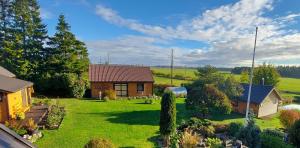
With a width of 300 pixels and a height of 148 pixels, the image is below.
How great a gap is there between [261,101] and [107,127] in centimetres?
1957

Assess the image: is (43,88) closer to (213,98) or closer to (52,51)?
(52,51)

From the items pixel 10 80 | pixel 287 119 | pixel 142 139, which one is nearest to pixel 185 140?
pixel 142 139

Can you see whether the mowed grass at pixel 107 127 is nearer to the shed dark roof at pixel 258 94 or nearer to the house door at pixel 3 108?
the house door at pixel 3 108

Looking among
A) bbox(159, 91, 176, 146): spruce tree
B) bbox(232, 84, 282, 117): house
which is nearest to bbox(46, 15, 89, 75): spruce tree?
bbox(159, 91, 176, 146): spruce tree

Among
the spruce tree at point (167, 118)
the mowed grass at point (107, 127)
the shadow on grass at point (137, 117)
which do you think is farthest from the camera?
the shadow on grass at point (137, 117)

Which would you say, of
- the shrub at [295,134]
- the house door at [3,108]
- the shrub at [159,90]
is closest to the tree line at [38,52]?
the shrub at [159,90]

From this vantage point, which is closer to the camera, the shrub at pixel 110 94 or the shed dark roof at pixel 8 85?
the shed dark roof at pixel 8 85

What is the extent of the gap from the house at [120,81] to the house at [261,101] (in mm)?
12740

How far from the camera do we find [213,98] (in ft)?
63.6

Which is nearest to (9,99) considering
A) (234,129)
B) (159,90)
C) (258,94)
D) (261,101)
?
(234,129)

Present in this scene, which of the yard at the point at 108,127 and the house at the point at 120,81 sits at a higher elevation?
the house at the point at 120,81

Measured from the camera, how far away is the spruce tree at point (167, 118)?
12930 mm

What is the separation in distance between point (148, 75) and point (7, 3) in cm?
2486

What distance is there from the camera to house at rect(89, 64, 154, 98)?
98.7ft
